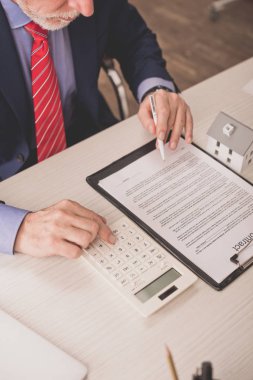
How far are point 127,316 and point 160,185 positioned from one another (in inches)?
13.6

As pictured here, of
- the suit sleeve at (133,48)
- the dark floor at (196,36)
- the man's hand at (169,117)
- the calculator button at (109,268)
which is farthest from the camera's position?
the dark floor at (196,36)

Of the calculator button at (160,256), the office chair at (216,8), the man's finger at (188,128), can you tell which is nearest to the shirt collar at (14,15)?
the man's finger at (188,128)

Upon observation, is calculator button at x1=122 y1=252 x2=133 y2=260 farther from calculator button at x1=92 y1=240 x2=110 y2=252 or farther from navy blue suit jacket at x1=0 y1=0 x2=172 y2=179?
navy blue suit jacket at x1=0 y1=0 x2=172 y2=179

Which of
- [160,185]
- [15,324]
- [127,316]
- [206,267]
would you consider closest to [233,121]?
[160,185]

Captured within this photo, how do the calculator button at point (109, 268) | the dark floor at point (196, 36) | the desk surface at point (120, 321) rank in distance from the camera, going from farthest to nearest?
the dark floor at point (196, 36)
the calculator button at point (109, 268)
the desk surface at point (120, 321)

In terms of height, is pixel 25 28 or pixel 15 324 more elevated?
pixel 25 28

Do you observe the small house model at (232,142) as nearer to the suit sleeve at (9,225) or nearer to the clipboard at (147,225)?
the clipboard at (147,225)

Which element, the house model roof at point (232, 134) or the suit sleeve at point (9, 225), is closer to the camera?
the suit sleeve at point (9, 225)

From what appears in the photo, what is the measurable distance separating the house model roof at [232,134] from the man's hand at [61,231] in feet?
1.20

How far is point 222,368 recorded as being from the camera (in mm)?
817

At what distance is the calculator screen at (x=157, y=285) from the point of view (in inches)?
35.3

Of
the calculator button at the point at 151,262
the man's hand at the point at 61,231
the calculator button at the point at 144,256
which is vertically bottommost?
the calculator button at the point at 151,262

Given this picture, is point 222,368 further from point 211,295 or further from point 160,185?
point 160,185

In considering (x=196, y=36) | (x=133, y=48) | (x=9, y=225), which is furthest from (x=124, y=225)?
(x=196, y=36)
